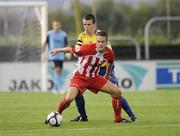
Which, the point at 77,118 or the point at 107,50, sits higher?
the point at 107,50

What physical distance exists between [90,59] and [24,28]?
1622cm

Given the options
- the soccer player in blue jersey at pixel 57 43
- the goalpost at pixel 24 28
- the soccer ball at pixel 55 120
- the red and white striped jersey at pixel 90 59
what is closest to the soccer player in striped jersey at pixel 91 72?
the red and white striped jersey at pixel 90 59

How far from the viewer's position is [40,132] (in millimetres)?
13836

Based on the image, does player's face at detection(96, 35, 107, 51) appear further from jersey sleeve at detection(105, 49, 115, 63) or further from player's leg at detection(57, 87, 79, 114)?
player's leg at detection(57, 87, 79, 114)

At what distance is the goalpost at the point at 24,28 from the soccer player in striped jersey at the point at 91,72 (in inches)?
586

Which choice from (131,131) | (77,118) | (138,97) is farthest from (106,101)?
(131,131)

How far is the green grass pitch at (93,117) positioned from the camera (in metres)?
13.9

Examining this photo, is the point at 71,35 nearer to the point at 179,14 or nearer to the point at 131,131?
the point at 179,14

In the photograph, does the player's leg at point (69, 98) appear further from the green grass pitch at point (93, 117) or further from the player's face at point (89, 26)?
the player's face at point (89, 26)

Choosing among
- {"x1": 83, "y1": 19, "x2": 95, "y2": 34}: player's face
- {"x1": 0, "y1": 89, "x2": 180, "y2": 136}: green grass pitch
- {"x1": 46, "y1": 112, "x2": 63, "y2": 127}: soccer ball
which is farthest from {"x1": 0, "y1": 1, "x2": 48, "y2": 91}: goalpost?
{"x1": 46, "y1": 112, "x2": 63, "y2": 127}: soccer ball

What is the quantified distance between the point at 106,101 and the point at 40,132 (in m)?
8.47

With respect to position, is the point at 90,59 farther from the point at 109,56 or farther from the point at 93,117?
the point at 93,117

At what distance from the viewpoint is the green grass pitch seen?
45.7ft

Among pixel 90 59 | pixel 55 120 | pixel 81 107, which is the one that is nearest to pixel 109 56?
pixel 90 59
